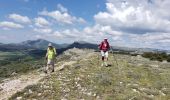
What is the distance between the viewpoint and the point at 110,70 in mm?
29719

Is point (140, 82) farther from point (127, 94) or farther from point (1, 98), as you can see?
point (1, 98)

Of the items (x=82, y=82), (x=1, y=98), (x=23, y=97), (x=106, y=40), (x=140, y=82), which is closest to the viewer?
(x=23, y=97)

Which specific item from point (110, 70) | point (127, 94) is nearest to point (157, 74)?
point (110, 70)

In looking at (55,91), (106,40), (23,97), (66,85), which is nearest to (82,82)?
(66,85)

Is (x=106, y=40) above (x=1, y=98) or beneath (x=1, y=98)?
above

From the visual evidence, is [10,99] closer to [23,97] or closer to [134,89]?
[23,97]

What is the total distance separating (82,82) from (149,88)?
5.48 m

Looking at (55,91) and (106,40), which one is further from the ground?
(106,40)

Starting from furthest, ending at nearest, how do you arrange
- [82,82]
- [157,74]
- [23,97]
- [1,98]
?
[157,74] < [82,82] < [1,98] < [23,97]

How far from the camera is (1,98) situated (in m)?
Result: 21.8

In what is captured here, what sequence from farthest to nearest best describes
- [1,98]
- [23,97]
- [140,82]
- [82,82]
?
[140,82] < [82,82] < [1,98] < [23,97]

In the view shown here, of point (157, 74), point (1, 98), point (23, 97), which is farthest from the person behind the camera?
point (157, 74)

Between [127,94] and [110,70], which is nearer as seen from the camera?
[127,94]

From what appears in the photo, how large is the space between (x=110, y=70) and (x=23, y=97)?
11.7m
